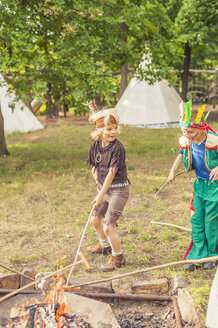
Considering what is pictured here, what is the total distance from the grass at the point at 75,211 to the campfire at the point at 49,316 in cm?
115

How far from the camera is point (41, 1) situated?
8258mm

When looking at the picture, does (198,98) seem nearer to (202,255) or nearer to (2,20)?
(2,20)

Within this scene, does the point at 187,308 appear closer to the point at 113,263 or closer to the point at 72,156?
the point at 113,263

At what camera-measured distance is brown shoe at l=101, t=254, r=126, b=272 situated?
4.35m

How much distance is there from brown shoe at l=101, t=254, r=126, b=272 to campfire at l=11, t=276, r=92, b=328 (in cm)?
127

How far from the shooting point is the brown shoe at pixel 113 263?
171 inches

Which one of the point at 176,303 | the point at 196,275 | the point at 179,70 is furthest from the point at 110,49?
the point at 179,70

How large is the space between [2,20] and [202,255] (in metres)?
6.02

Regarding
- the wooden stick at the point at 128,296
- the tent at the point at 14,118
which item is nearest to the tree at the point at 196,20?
the tent at the point at 14,118

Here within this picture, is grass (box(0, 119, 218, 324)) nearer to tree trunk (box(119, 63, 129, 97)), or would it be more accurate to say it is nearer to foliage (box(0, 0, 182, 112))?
A: foliage (box(0, 0, 182, 112))

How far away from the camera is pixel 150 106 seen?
16.0m

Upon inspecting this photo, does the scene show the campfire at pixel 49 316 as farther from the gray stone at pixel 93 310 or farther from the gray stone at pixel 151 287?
the gray stone at pixel 151 287

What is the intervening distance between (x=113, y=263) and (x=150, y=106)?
12311 millimetres

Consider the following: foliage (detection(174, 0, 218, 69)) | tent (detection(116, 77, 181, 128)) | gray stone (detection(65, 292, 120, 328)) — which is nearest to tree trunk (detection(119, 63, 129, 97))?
tent (detection(116, 77, 181, 128))
